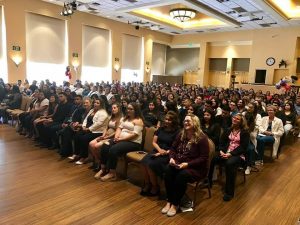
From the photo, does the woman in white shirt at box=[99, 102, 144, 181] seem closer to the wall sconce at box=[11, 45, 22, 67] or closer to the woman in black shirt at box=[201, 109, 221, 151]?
the woman in black shirt at box=[201, 109, 221, 151]

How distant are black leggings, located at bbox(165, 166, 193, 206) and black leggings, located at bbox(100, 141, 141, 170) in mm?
890

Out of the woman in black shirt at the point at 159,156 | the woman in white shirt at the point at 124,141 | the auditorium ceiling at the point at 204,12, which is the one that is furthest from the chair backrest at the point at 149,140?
the auditorium ceiling at the point at 204,12

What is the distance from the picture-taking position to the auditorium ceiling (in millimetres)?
10148

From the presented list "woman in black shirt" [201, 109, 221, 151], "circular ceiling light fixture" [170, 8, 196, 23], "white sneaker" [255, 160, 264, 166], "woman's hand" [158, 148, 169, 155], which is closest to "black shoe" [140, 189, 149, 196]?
"woman's hand" [158, 148, 169, 155]

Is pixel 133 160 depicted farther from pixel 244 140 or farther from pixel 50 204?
pixel 244 140

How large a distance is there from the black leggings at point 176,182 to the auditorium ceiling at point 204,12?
8.29m

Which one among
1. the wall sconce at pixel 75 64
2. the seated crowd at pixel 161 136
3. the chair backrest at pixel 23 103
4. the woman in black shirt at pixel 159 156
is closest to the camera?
the seated crowd at pixel 161 136

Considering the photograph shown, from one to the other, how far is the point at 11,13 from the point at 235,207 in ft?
37.0

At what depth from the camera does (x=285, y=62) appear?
46.8 ft

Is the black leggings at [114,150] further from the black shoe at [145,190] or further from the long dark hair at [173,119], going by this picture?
the long dark hair at [173,119]

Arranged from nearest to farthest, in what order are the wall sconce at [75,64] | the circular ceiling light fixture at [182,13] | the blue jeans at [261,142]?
1. the blue jeans at [261,142]
2. the circular ceiling light fixture at [182,13]
3. the wall sconce at [75,64]

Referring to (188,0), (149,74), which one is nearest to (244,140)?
(188,0)

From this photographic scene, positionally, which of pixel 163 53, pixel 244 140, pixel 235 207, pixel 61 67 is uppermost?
pixel 163 53

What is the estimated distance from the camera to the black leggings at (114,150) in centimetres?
352
